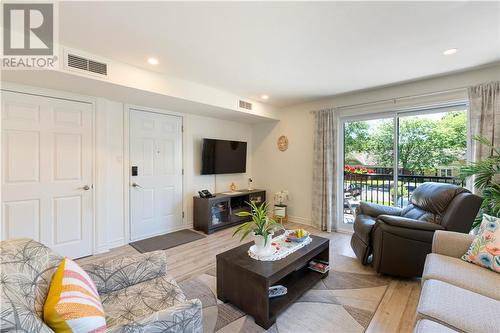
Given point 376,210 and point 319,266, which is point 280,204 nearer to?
point 376,210

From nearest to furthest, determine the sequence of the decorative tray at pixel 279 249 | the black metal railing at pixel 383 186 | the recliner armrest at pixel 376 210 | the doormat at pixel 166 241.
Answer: the decorative tray at pixel 279 249 < the recliner armrest at pixel 376 210 < the doormat at pixel 166 241 < the black metal railing at pixel 383 186

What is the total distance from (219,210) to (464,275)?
3344 mm

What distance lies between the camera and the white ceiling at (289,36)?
1710 mm

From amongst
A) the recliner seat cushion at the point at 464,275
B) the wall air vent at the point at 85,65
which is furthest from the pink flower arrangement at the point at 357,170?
the wall air vent at the point at 85,65

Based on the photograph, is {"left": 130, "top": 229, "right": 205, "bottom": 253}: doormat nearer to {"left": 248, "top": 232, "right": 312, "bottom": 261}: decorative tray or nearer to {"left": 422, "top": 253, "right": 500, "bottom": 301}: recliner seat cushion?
{"left": 248, "top": 232, "right": 312, "bottom": 261}: decorative tray

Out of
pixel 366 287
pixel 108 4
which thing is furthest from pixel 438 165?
pixel 108 4

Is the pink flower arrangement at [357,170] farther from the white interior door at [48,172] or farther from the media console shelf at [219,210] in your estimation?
the white interior door at [48,172]

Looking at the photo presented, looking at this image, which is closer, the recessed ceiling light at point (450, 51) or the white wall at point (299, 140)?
the recessed ceiling light at point (450, 51)

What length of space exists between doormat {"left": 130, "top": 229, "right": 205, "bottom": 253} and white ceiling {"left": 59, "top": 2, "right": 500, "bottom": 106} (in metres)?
2.38

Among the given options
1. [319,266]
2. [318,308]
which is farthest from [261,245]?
[319,266]

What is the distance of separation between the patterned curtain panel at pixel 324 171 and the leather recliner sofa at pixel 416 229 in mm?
1332

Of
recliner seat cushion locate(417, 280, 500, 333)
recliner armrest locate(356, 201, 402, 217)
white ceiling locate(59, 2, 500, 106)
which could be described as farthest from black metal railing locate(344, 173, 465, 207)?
recliner seat cushion locate(417, 280, 500, 333)

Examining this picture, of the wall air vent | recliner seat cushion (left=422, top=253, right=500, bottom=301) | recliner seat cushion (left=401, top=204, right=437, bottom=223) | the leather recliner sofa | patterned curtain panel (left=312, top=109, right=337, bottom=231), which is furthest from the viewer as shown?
patterned curtain panel (left=312, top=109, right=337, bottom=231)

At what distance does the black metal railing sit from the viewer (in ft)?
11.0
